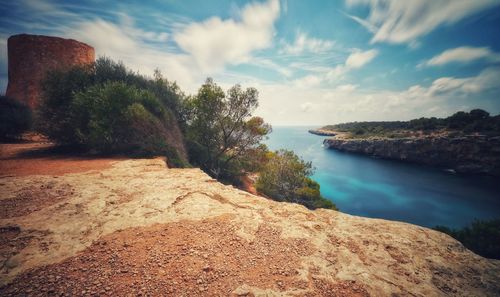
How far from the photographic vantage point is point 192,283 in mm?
3422

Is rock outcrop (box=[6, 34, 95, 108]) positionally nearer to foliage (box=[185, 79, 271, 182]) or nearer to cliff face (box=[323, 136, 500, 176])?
foliage (box=[185, 79, 271, 182])

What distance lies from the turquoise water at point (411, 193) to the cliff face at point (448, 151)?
284 centimetres

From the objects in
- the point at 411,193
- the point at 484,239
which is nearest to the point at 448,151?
the point at 411,193

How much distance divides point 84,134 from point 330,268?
16.7 metres

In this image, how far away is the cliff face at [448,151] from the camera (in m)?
42.3

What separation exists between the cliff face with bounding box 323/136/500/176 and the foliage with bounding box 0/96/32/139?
261 feet

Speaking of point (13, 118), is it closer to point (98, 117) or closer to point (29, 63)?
point (29, 63)

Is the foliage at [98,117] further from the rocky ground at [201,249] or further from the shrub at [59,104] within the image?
the rocky ground at [201,249]

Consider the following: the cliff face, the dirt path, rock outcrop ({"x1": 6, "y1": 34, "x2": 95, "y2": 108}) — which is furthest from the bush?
the cliff face

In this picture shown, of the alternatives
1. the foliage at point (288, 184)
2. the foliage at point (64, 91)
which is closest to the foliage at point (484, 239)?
the foliage at point (288, 184)

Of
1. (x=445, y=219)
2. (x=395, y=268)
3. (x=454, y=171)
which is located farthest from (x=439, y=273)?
(x=454, y=171)

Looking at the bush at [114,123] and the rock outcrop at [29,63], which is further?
the rock outcrop at [29,63]

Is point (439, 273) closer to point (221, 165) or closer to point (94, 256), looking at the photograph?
point (94, 256)

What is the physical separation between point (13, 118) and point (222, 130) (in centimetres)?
2003
